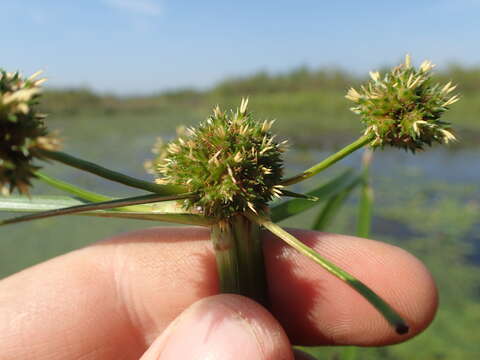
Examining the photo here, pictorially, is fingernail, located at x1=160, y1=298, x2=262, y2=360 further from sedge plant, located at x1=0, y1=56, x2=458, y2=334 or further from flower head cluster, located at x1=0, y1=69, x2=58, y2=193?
flower head cluster, located at x1=0, y1=69, x2=58, y2=193


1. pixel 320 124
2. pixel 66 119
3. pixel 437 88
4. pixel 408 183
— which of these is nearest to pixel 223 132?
pixel 437 88

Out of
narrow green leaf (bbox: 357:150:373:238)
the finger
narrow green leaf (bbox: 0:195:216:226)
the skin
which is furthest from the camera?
narrow green leaf (bbox: 357:150:373:238)

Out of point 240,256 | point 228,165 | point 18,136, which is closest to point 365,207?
point 240,256

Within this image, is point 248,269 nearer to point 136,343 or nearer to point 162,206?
point 162,206

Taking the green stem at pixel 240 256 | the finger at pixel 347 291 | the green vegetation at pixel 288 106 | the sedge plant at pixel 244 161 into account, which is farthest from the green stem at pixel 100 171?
the green vegetation at pixel 288 106

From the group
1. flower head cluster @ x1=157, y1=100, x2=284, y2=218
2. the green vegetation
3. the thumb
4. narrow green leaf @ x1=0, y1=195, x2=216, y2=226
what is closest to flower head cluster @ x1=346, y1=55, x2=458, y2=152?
flower head cluster @ x1=157, y1=100, x2=284, y2=218

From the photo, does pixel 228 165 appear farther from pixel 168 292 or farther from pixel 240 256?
pixel 168 292

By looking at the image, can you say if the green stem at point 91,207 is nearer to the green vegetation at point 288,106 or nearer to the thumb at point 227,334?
the thumb at point 227,334
